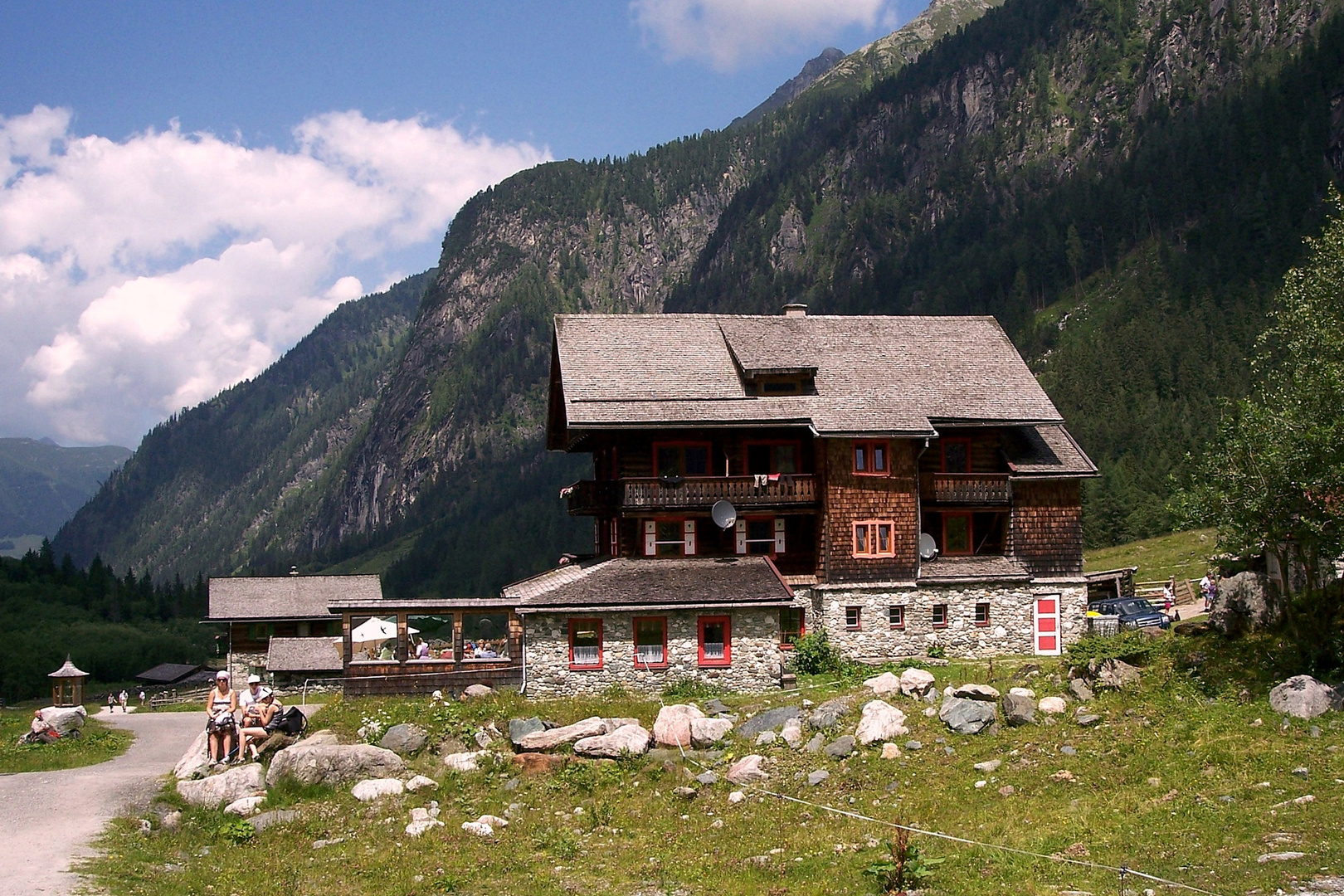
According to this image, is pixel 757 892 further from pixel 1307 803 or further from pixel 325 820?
pixel 325 820

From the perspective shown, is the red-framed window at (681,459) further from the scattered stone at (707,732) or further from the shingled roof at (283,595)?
the shingled roof at (283,595)

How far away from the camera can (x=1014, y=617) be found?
156ft

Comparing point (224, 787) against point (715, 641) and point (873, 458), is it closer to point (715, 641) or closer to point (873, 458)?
point (715, 641)

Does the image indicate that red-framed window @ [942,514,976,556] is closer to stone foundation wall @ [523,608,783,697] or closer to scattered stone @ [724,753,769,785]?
stone foundation wall @ [523,608,783,697]

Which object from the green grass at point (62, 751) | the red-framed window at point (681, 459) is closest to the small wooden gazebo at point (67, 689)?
the green grass at point (62, 751)

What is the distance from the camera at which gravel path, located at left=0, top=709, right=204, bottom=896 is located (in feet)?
70.8

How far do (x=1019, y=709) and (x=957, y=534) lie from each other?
21169 mm

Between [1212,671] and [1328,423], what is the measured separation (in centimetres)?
653

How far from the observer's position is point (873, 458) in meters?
47.2

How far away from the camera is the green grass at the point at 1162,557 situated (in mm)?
77562

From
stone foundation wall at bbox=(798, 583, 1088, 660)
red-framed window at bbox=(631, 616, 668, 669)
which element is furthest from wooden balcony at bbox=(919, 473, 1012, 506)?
red-framed window at bbox=(631, 616, 668, 669)

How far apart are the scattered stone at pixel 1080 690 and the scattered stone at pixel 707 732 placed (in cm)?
887

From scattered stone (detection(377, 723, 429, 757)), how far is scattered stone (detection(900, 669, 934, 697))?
13289mm

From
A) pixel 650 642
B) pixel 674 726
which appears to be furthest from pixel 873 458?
pixel 674 726
